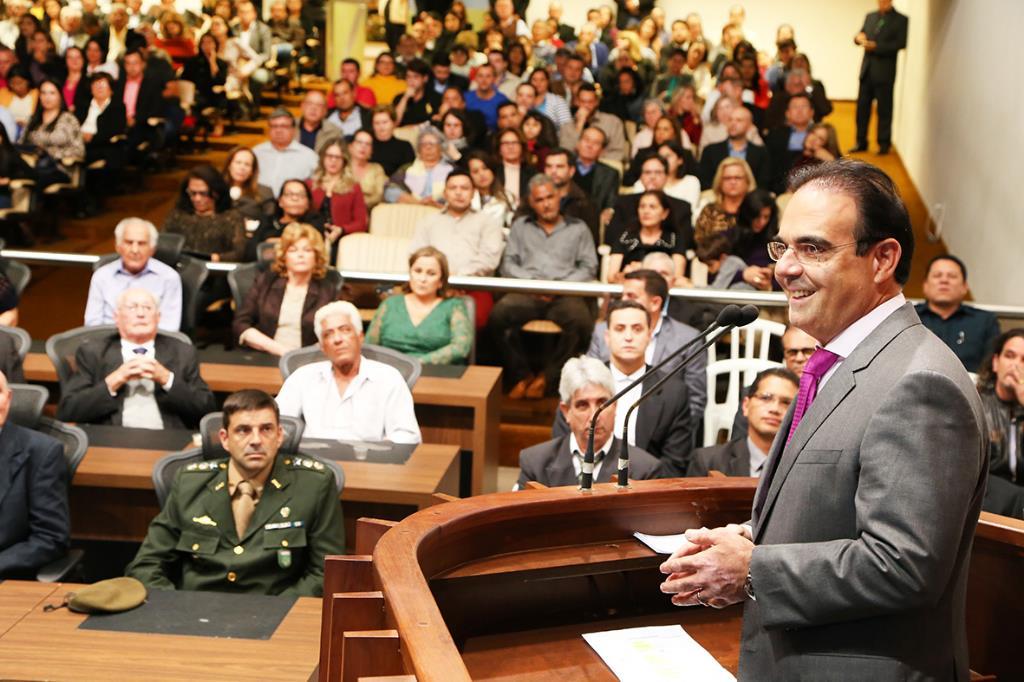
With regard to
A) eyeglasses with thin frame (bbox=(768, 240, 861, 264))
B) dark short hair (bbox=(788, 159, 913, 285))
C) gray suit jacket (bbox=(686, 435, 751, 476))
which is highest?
dark short hair (bbox=(788, 159, 913, 285))

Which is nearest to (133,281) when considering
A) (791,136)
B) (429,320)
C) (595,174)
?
(429,320)

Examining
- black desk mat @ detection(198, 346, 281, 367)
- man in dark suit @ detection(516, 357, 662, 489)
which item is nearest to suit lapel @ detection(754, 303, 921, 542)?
man in dark suit @ detection(516, 357, 662, 489)

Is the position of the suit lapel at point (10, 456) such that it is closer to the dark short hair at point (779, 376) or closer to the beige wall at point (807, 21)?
the dark short hair at point (779, 376)

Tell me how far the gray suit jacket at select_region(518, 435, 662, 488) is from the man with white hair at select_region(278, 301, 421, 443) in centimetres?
91

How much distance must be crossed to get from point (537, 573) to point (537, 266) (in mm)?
4080

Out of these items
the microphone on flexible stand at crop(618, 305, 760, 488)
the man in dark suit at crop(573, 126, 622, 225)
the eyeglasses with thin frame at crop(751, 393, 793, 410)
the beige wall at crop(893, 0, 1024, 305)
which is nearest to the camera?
the microphone on flexible stand at crop(618, 305, 760, 488)

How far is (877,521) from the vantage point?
1.39m

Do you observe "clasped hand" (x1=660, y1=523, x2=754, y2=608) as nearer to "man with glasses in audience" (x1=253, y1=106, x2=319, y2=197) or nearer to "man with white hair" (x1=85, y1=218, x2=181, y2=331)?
"man with white hair" (x1=85, y1=218, x2=181, y2=331)

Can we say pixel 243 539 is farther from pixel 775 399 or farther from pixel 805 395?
pixel 805 395

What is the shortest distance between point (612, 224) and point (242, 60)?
5757 millimetres

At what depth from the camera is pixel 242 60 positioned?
1086 cm

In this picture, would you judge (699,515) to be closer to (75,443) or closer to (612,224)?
(75,443)

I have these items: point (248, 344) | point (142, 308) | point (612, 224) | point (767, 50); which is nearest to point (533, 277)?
point (612, 224)

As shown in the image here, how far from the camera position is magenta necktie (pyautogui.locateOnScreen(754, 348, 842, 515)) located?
156 centimetres
